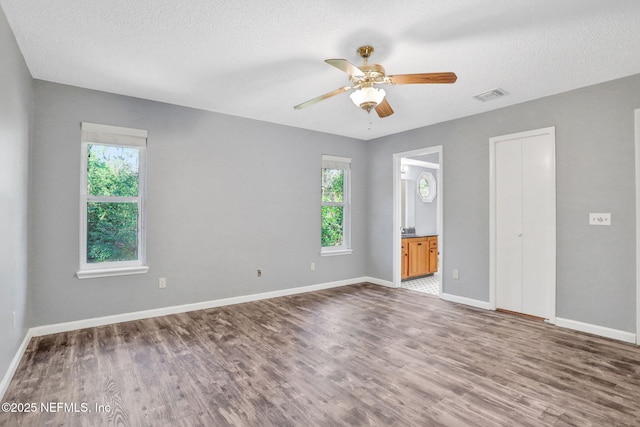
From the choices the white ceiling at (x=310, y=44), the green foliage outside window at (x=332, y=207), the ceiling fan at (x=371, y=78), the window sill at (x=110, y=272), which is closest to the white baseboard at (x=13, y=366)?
the window sill at (x=110, y=272)

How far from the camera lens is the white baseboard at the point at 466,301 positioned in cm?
420

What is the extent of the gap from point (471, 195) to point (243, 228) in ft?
10.5

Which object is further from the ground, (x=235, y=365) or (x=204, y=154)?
(x=204, y=154)

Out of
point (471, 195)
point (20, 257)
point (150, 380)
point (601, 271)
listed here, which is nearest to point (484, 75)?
point (471, 195)

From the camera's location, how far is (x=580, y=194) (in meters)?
3.44

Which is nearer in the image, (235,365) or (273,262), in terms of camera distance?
(235,365)

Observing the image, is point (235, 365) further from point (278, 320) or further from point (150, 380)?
point (278, 320)

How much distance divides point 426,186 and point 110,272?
6.20 metres

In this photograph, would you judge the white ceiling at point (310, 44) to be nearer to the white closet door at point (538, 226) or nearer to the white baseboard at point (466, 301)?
the white closet door at point (538, 226)

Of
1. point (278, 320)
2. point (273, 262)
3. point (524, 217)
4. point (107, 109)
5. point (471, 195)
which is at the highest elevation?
point (107, 109)

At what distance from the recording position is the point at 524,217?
389cm

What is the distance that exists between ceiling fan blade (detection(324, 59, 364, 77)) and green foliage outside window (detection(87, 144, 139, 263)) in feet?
9.32

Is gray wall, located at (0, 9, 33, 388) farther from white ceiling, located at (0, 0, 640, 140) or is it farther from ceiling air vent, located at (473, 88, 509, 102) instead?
ceiling air vent, located at (473, 88, 509, 102)

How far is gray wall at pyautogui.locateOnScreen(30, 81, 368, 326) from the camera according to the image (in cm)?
330
